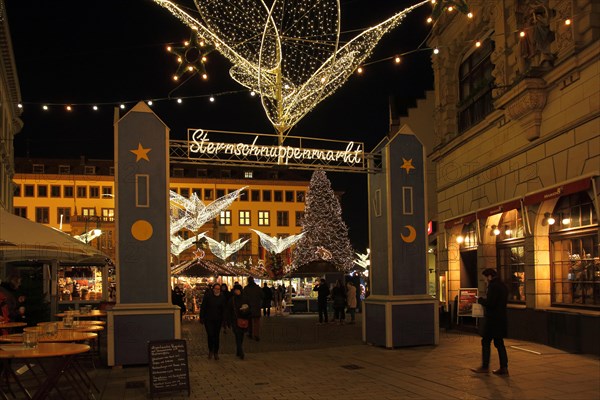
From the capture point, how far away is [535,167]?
48.0ft

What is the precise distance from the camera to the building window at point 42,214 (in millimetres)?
70925

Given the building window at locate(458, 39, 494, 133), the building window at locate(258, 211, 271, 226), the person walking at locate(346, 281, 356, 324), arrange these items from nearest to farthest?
the building window at locate(458, 39, 494, 133) < the person walking at locate(346, 281, 356, 324) < the building window at locate(258, 211, 271, 226)

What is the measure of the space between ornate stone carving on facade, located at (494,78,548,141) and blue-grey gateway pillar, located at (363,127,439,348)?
7.54 ft

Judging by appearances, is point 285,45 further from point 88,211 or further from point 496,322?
point 88,211

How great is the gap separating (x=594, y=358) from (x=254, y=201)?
2655 inches

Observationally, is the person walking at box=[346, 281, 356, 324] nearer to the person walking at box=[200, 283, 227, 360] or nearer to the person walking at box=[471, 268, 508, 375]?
the person walking at box=[200, 283, 227, 360]

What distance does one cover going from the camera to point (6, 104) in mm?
31375

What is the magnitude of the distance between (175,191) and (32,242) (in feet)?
202

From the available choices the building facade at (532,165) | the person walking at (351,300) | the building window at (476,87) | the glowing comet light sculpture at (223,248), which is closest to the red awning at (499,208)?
the building facade at (532,165)

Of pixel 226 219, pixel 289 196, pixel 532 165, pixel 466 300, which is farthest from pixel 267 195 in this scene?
pixel 532 165

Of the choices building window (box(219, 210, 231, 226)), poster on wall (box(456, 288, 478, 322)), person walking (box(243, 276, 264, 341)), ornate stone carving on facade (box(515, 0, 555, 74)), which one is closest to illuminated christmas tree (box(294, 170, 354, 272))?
person walking (box(243, 276, 264, 341))

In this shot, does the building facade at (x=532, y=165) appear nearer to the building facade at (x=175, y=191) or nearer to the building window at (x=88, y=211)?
the building facade at (x=175, y=191)

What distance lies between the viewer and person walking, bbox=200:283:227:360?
44.8ft

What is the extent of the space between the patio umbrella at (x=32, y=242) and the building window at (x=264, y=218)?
61.7 metres
